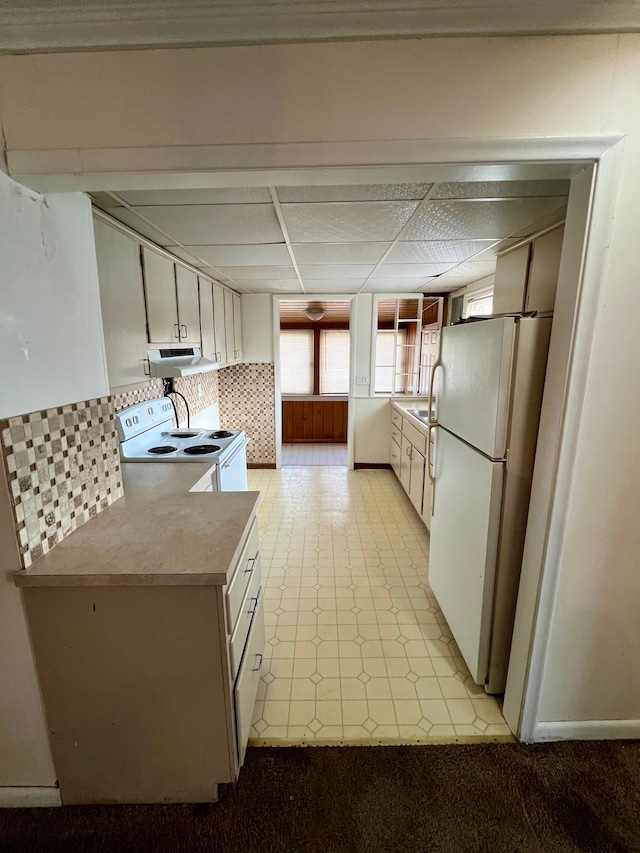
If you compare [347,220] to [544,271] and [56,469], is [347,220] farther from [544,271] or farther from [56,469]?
[56,469]

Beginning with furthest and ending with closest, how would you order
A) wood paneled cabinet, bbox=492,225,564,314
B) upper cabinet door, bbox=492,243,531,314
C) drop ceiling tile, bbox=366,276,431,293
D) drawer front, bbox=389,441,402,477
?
drawer front, bbox=389,441,402,477 → drop ceiling tile, bbox=366,276,431,293 → upper cabinet door, bbox=492,243,531,314 → wood paneled cabinet, bbox=492,225,564,314

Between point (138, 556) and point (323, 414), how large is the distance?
204 inches

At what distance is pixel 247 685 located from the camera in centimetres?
133

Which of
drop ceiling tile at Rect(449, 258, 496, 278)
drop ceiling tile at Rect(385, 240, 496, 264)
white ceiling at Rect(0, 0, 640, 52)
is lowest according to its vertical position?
drop ceiling tile at Rect(385, 240, 496, 264)

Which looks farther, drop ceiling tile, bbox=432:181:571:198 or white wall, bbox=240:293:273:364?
white wall, bbox=240:293:273:364

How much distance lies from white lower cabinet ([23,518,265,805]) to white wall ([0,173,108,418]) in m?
0.63

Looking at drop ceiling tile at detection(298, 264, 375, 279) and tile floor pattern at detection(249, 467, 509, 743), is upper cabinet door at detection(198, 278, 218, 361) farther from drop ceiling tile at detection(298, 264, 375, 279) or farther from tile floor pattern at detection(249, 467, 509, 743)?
tile floor pattern at detection(249, 467, 509, 743)

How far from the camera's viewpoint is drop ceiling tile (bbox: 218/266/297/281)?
117 inches

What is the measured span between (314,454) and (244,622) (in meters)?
4.26

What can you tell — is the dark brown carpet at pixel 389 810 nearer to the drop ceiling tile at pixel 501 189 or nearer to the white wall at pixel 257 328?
the drop ceiling tile at pixel 501 189

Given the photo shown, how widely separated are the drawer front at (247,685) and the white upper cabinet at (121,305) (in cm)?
127

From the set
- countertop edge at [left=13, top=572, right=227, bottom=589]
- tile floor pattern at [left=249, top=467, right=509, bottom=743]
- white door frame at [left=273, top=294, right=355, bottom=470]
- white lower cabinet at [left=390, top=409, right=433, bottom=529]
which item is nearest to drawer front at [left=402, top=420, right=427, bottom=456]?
white lower cabinet at [left=390, top=409, right=433, bottom=529]

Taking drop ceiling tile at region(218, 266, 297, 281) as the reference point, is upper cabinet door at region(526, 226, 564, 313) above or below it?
below

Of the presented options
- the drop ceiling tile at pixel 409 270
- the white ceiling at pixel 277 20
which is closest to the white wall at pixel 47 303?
the white ceiling at pixel 277 20
